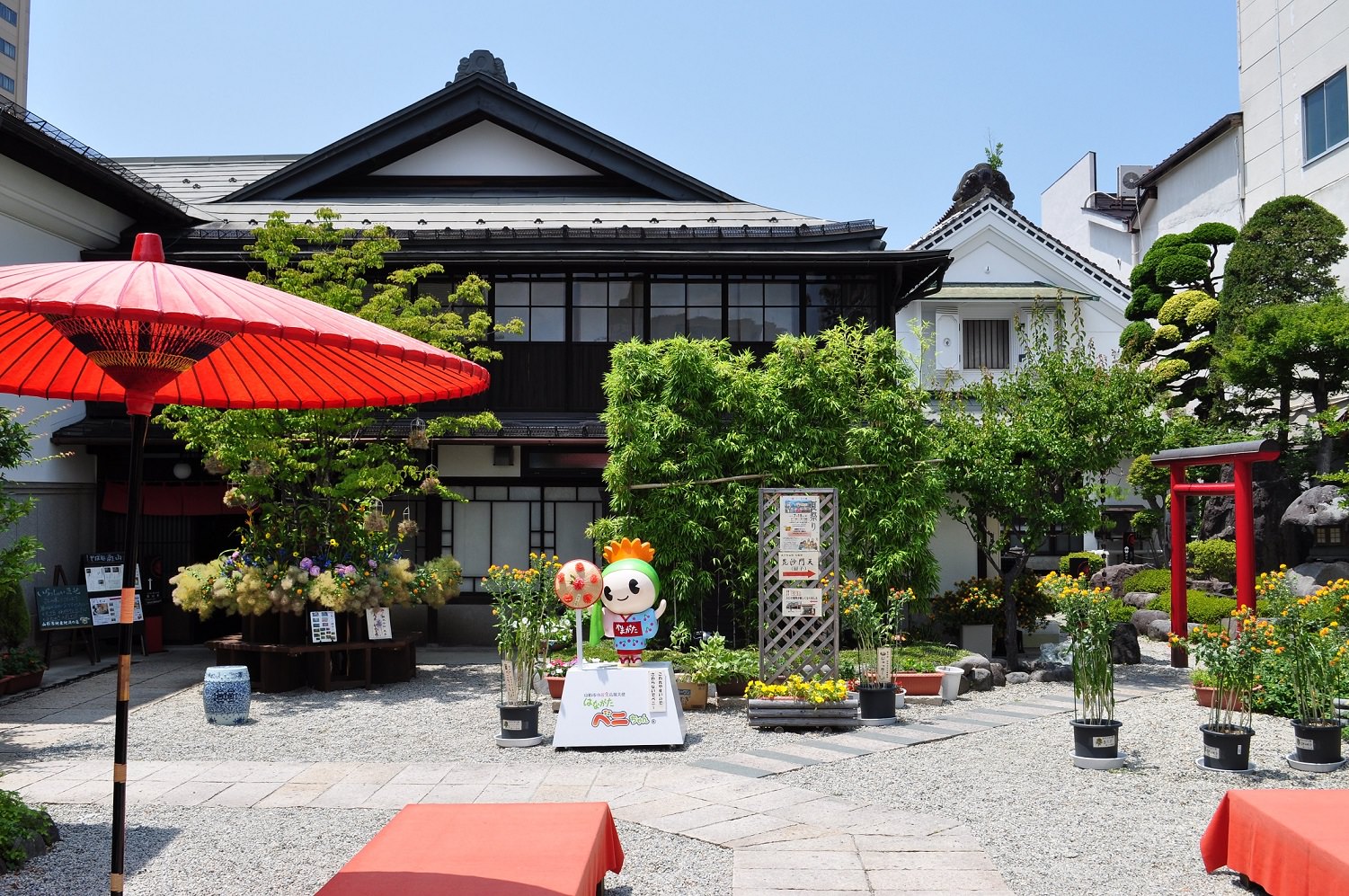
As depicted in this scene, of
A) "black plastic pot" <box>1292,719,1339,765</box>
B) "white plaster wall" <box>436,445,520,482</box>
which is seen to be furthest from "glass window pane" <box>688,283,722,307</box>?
"black plastic pot" <box>1292,719,1339,765</box>

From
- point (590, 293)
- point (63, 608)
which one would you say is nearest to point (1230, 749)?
point (590, 293)

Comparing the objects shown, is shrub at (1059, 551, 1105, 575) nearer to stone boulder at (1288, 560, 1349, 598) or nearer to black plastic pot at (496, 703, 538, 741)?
stone boulder at (1288, 560, 1349, 598)

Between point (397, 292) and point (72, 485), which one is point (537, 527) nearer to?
point (397, 292)

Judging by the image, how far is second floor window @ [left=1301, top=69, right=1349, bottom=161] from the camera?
76.9 ft

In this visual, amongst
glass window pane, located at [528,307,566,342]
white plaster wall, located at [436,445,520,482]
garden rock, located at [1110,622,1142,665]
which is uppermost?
glass window pane, located at [528,307,566,342]

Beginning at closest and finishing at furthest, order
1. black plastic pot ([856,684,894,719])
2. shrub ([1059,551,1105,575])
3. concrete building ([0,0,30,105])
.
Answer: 1. black plastic pot ([856,684,894,719])
2. shrub ([1059,551,1105,575])
3. concrete building ([0,0,30,105])

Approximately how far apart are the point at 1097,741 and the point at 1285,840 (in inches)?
145

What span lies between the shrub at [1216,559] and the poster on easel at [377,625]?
1696 centimetres

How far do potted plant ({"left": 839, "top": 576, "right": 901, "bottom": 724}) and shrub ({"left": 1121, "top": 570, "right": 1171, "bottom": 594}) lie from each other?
38.3ft

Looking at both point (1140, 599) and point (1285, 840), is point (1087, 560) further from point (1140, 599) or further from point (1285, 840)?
point (1285, 840)

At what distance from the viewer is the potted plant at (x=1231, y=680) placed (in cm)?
893

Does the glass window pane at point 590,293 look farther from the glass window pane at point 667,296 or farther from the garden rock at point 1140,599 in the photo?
the garden rock at point 1140,599

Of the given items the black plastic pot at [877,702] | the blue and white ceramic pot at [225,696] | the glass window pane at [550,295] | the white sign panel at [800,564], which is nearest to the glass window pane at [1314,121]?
the glass window pane at [550,295]

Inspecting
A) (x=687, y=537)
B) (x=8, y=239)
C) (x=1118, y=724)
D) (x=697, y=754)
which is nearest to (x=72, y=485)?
(x=8, y=239)
